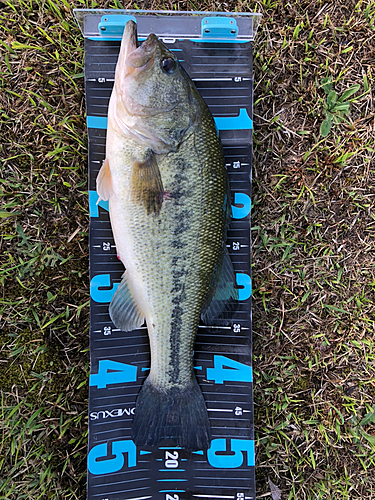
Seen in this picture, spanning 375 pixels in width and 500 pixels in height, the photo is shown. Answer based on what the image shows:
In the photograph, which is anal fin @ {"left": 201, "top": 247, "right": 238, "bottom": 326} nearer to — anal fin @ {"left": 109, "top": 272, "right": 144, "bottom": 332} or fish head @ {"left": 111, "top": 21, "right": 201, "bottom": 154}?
anal fin @ {"left": 109, "top": 272, "right": 144, "bottom": 332}

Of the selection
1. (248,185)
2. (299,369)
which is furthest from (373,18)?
(299,369)

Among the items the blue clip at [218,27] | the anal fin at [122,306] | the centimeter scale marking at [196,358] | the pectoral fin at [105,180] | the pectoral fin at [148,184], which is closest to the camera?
the pectoral fin at [148,184]

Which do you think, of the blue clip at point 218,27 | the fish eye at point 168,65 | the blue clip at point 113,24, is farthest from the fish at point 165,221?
the blue clip at point 218,27

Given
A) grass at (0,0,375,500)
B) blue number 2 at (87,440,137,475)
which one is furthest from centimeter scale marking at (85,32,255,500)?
grass at (0,0,375,500)

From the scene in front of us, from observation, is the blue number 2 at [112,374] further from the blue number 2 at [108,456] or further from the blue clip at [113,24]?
the blue clip at [113,24]

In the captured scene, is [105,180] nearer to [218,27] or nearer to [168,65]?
[168,65]

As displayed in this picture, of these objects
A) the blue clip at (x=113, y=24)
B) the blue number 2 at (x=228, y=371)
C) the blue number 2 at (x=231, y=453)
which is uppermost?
the blue clip at (x=113, y=24)

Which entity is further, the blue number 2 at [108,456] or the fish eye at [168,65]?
the blue number 2 at [108,456]
